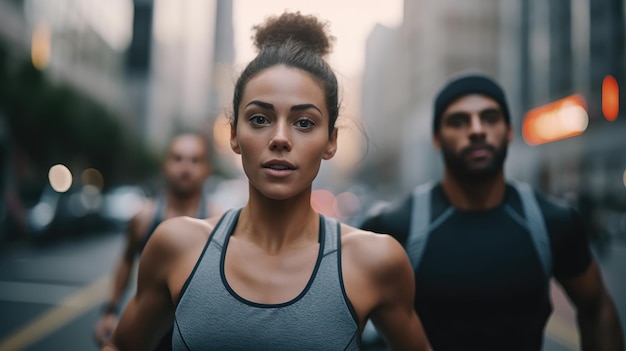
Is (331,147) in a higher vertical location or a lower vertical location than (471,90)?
lower

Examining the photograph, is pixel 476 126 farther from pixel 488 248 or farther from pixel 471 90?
pixel 488 248

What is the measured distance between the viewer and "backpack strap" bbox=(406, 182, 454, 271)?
262 centimetres

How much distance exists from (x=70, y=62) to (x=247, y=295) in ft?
144

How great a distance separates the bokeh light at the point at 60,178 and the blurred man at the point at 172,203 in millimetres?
15980

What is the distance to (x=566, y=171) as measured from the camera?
127 ft

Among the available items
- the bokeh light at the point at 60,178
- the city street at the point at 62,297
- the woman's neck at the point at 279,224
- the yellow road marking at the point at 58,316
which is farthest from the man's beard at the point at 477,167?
the bokeh light at the point at 60,178

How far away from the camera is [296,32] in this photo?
2.00m

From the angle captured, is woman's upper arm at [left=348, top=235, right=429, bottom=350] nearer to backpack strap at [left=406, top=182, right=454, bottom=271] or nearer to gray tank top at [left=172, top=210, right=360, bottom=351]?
gray tank top at [left=172, top=210, right=360, bottom=351]

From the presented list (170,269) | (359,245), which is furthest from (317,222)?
(170,269)

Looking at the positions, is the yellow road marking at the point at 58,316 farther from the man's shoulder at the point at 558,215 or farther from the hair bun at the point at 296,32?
the man's shoulder at the point at 558,215

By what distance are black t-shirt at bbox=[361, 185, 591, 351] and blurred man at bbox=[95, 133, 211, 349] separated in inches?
77.1

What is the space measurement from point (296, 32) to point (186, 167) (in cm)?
244

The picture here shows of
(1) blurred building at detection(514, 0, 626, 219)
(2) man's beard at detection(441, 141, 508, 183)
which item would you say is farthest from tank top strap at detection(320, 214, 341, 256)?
(1) blurred building at detection(514, 0, 626, 219)

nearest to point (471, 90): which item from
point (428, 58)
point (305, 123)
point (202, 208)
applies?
point (305, 123)
